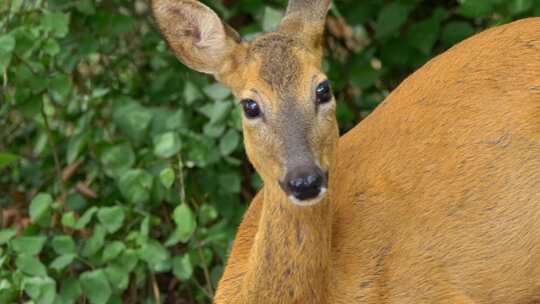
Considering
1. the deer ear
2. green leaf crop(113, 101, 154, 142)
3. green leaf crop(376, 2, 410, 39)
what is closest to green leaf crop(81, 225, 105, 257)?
green leaf crop(113, 101, 154, 142)

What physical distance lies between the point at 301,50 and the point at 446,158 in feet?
1.96

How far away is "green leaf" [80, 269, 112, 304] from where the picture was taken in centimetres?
484

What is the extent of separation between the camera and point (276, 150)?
3.97 meters

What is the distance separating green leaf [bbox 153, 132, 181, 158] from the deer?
0.59 meters

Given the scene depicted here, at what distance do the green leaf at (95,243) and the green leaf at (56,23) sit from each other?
0.72 metres

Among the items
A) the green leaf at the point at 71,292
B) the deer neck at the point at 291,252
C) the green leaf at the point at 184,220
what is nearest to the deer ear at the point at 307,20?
the deer neck at the point at 291,252

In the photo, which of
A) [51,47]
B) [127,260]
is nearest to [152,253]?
[127,260]

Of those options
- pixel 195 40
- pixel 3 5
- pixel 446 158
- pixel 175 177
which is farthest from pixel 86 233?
pixel 446 158

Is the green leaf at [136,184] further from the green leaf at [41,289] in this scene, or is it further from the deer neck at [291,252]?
the deer neck at [291,252]

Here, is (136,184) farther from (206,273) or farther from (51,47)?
(51,47)

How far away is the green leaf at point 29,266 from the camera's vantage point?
4.79m

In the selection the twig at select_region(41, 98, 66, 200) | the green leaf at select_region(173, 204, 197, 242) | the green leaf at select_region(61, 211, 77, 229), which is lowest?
the twig at select_region(41, 98, 66, 200)

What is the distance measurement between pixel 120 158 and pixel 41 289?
74cm

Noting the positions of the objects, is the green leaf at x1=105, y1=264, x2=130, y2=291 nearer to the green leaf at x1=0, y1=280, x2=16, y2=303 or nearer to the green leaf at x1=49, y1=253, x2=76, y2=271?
the green leaf at x1=49, y1=253, x2=76, y2=271
